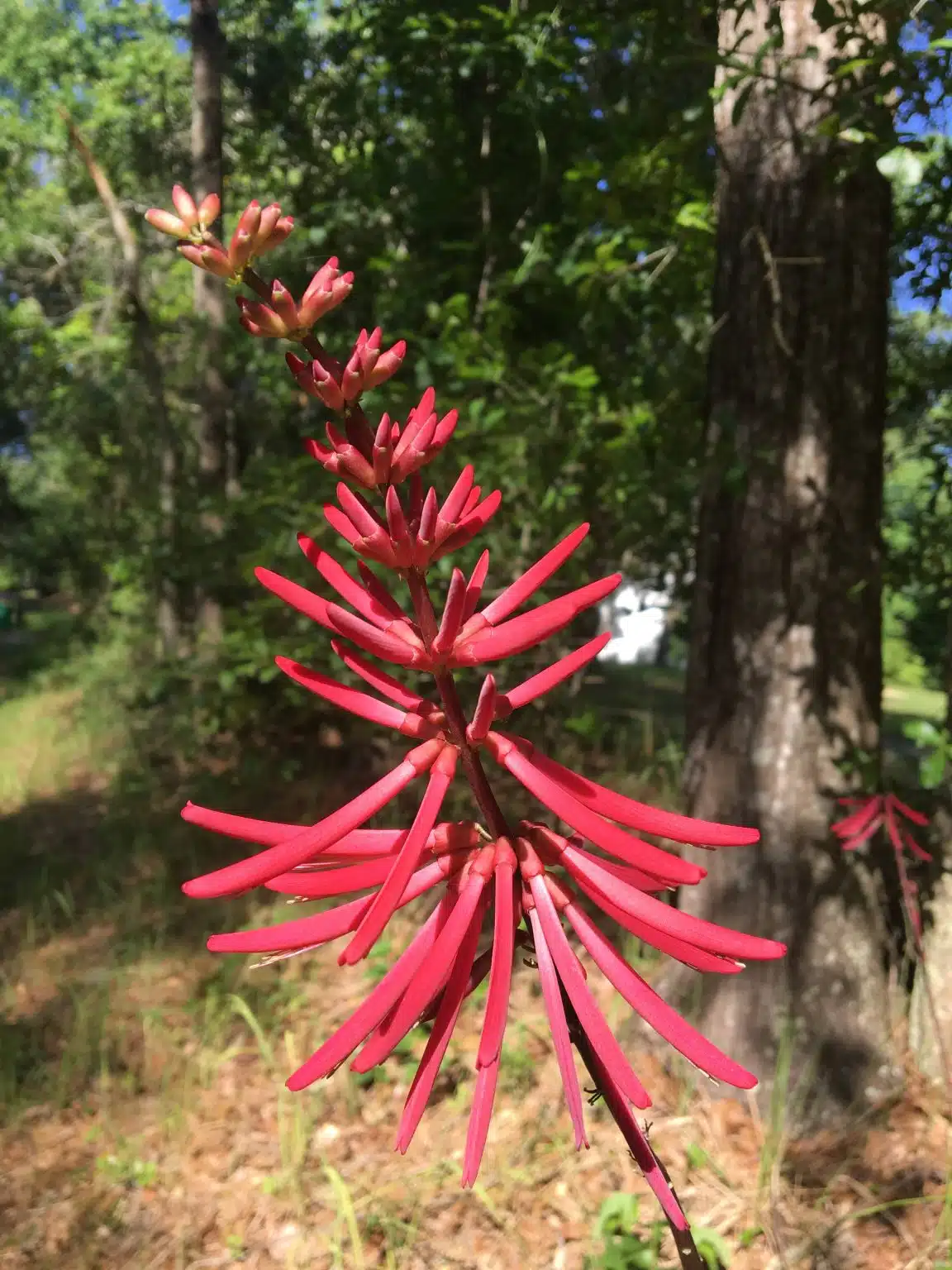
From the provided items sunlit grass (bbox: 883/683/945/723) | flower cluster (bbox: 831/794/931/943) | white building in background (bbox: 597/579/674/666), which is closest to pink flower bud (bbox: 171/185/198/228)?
flower cluster (bbox: 831/794/931/943)

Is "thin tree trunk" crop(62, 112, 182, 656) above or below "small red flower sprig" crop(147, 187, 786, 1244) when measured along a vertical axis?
above

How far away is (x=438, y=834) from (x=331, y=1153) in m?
2.05

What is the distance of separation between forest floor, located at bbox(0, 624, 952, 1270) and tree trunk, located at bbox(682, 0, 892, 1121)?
0.92 ft

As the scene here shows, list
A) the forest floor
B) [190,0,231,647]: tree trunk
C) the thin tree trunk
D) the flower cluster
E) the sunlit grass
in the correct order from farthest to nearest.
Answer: the sunlit grass → the thin tree trunk → [190,0,231,647]: tree trunk → the forest floor → the flower cluster

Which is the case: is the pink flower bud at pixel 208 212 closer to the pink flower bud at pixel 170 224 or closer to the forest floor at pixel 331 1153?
the pink flower bud at pixel 170 224

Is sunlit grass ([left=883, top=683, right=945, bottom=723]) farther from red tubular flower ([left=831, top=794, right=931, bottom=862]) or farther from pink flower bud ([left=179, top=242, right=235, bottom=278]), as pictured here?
pink flower bud ([left=179, top=242, right=235, bottom=278])

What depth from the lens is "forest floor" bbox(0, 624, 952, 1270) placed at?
1960 millimetres

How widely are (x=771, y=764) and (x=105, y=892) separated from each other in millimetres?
3144

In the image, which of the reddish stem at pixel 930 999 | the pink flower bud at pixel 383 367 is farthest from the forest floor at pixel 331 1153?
the pink flower bud at pixel 383 367

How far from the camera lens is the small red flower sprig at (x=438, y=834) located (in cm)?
65

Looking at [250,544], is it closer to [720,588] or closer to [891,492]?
[720,588]

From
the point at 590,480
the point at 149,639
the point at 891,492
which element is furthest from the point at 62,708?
the point at 891,492

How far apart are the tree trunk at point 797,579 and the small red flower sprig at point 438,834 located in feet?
5.50

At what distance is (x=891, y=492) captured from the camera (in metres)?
7.56
